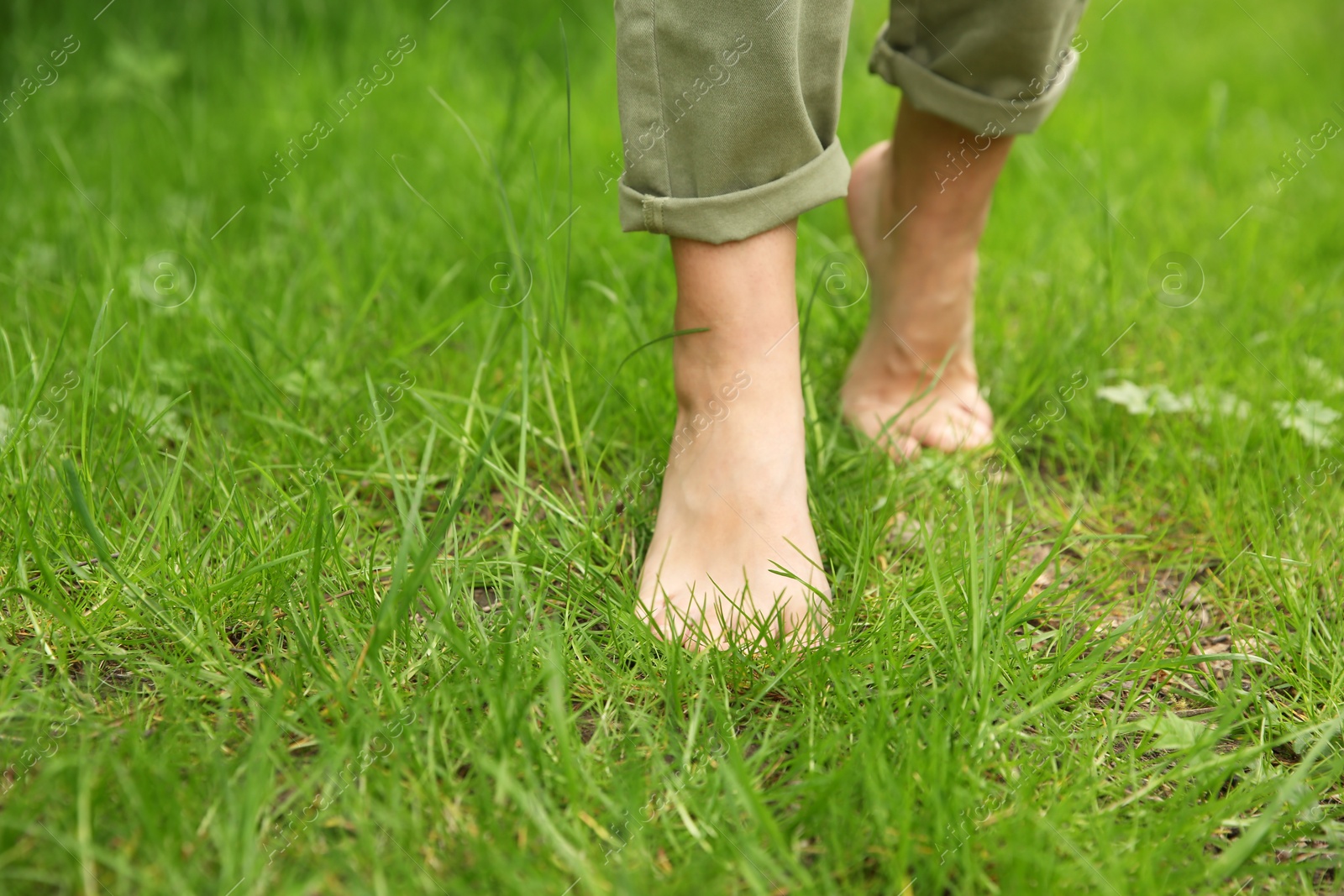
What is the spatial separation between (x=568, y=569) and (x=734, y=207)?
→ 0.48m

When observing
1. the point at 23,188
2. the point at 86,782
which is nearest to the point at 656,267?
the point at 86,782

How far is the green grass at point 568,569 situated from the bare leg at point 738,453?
8 cm

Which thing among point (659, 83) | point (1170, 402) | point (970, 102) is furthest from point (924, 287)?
point (659, 83)

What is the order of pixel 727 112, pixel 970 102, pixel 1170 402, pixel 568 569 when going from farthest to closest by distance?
pixel 1170 402 < pixel 970 102 < pixel 568 569 < pixel 727 112

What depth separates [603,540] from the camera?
1287 mm

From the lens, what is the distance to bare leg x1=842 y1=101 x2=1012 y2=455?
1.51 metres

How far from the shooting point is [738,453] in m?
1.17

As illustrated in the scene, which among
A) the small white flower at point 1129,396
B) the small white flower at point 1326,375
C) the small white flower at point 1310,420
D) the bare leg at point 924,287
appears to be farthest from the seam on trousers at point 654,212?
the small white flower at point 1326,375

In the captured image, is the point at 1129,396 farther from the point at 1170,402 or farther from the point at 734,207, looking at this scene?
the point at 734,207

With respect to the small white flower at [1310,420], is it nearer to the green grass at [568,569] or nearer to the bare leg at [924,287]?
the green grass at [568,569]

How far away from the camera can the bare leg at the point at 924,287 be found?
1.51 m

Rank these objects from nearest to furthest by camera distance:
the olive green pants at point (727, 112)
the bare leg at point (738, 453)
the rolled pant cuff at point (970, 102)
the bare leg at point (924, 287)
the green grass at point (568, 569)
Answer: the green grass at point (568, 569) < the olive green pants at point (727, 112) < the bare leg at point (738, 453) < the rolled pant cuff at point (970, 102) < the bare leg at point (924, 287)

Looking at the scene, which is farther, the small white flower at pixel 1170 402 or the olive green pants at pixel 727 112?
the small white flower at pixel 1170 402

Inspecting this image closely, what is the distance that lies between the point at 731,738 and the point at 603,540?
1.37 feet
